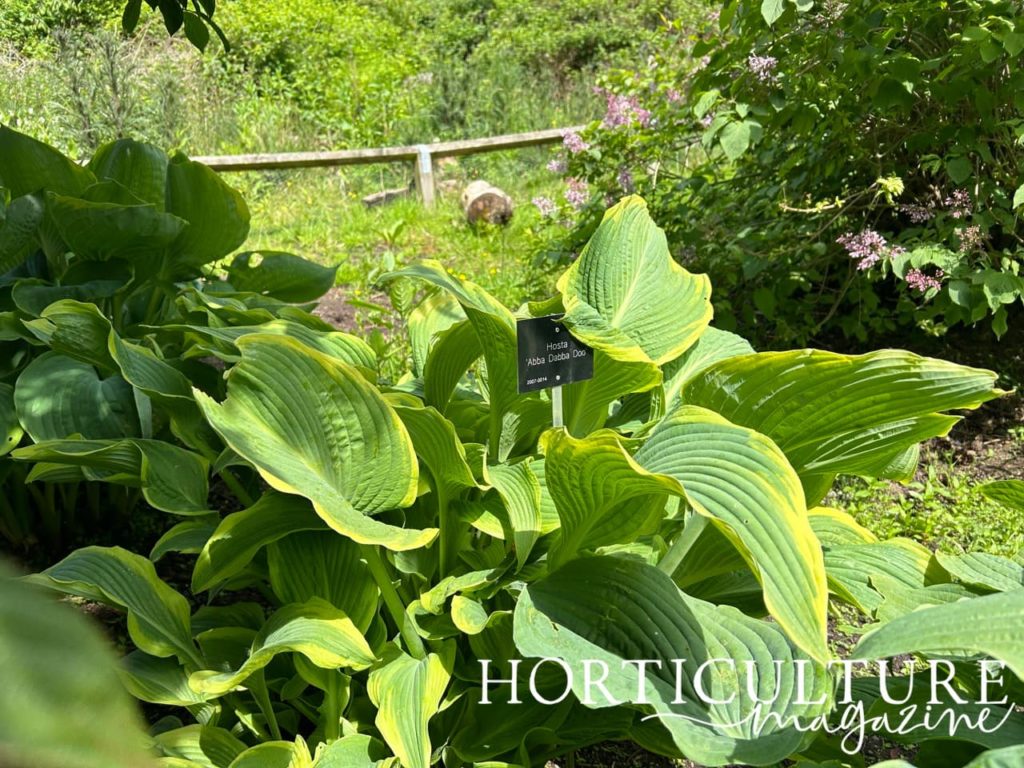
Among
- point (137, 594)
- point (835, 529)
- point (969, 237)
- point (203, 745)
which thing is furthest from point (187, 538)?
point (969, 237)

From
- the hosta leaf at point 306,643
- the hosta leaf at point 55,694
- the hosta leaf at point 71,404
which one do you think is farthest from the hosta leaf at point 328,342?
the hosta leaf at point 55,694

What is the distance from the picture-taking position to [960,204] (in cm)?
311

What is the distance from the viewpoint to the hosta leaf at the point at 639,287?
2008 millimetres

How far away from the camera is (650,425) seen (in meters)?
1.97

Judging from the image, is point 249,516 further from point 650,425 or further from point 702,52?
point 702,52

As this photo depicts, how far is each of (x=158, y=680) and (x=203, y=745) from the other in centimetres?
15

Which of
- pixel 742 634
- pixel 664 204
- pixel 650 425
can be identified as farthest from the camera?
pixel 664 204

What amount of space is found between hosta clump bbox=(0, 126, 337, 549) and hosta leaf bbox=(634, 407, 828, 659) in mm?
951

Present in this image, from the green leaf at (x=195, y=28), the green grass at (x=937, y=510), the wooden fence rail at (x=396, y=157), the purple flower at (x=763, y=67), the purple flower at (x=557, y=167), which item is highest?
the green leaf at (x=195, y=28)

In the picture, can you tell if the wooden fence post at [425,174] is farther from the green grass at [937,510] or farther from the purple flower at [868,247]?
the green grass at [937,510]

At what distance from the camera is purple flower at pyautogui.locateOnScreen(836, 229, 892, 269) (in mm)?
3064

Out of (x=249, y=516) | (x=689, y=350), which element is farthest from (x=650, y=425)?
(x=249, y=516)

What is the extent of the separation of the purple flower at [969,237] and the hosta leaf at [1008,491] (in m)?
1.46

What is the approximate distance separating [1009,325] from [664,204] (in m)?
1.50
